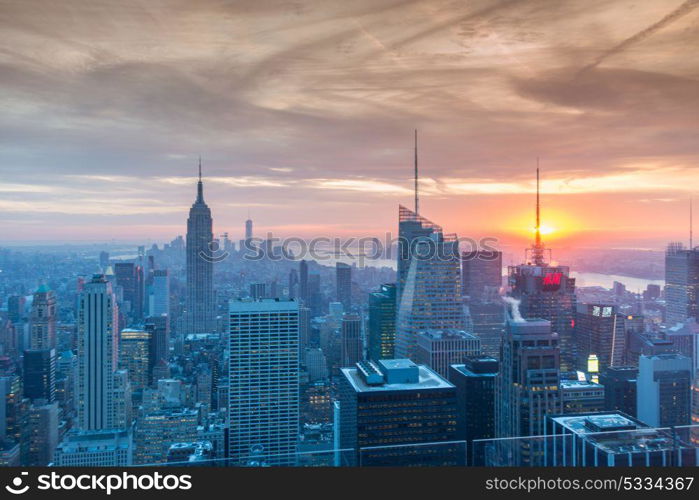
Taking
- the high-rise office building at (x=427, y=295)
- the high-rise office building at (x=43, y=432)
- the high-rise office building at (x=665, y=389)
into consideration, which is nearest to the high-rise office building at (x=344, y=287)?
the high-rise office building at (x=427, y=295)

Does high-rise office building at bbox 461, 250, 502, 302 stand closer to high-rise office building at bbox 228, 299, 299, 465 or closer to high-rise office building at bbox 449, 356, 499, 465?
high-rise office building at bbox 449, 356, 499, 465

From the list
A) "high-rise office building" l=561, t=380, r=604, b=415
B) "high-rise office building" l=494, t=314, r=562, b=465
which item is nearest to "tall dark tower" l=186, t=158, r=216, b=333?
"high-rise office building" l=494, t=314, r=562, b=465

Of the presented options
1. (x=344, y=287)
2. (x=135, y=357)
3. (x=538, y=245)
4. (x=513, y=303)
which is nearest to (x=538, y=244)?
(x=538, y=245)

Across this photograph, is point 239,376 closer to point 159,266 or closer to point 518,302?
point 159,266

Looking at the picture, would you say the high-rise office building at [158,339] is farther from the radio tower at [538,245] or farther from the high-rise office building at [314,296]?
the radio tower at [538,245]

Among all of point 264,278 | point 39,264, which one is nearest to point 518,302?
point 264,278

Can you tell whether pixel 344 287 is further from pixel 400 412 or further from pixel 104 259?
pixel 104 259
